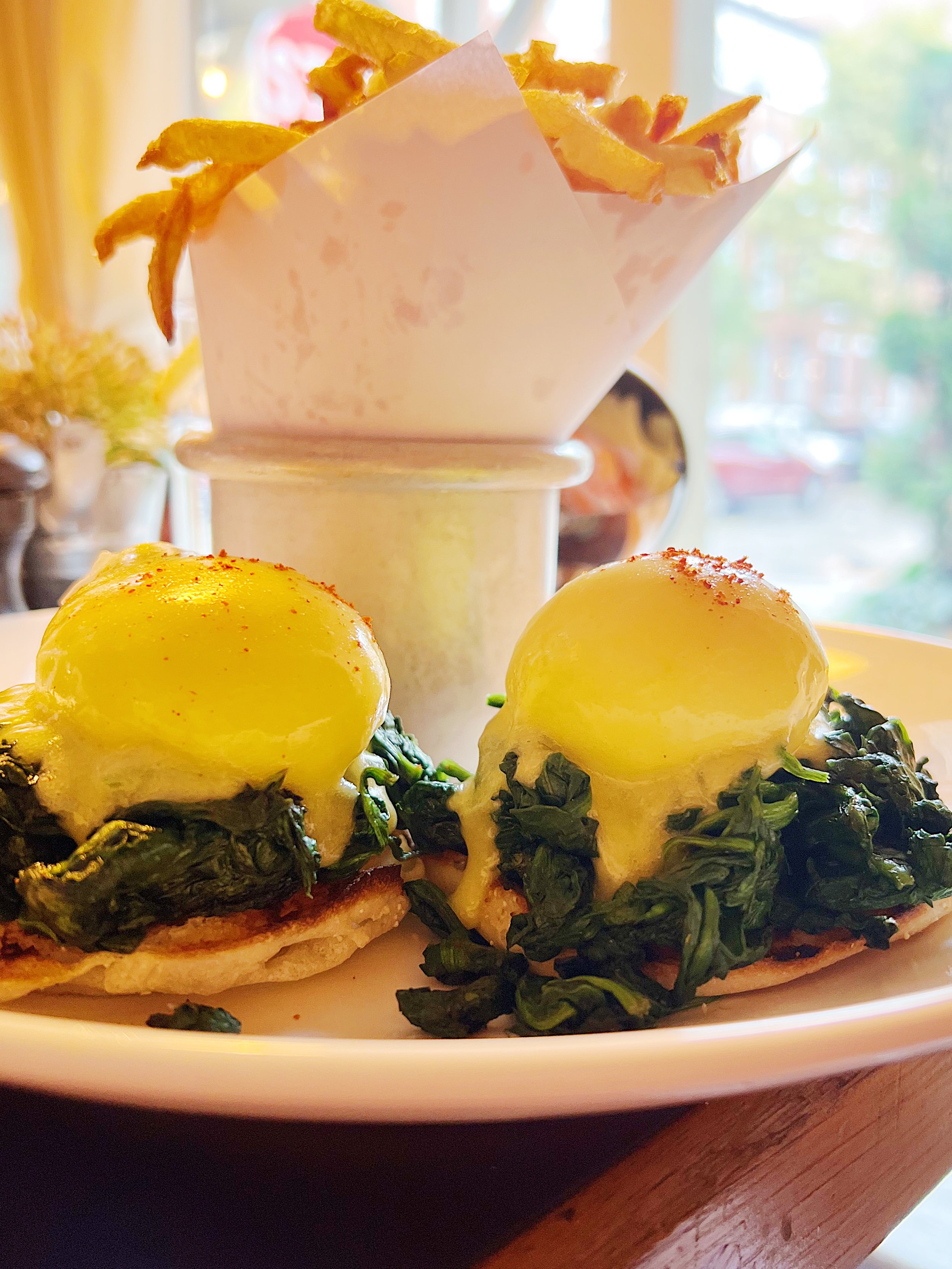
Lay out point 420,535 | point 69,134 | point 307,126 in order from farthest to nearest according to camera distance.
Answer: point 69,134
point 420,535
point 307,126

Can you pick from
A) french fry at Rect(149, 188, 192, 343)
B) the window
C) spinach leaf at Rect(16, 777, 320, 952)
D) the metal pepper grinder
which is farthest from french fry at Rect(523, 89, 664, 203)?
the window

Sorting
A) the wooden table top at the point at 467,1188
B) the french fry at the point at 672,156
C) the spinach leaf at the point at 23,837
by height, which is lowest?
the wooden table top at the point at 467,1188

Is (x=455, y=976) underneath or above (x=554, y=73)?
underneath

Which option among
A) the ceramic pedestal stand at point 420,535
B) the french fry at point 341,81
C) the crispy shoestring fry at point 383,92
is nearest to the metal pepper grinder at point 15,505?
the ceramic pedestal stand at point 420,535

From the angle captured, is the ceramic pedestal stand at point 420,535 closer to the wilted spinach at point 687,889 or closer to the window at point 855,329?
the wilted spinach at point 687,889

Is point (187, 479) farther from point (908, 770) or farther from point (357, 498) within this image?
point (908, 770)

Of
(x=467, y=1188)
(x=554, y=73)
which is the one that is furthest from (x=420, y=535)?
(x=467, y=1188)

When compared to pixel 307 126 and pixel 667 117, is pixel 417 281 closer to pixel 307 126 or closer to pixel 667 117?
pixel 307 126

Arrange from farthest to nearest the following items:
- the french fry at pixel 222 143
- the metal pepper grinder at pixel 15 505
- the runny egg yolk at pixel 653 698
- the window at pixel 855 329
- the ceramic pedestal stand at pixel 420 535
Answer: the window at pixel 855 329 < the metal pepper grinder at pixel 15 505 < the ceramic pedestal stand at pixel 420 535 < the french fry at pixel 222 143 < the runny egg yolk at pixel 653 698
